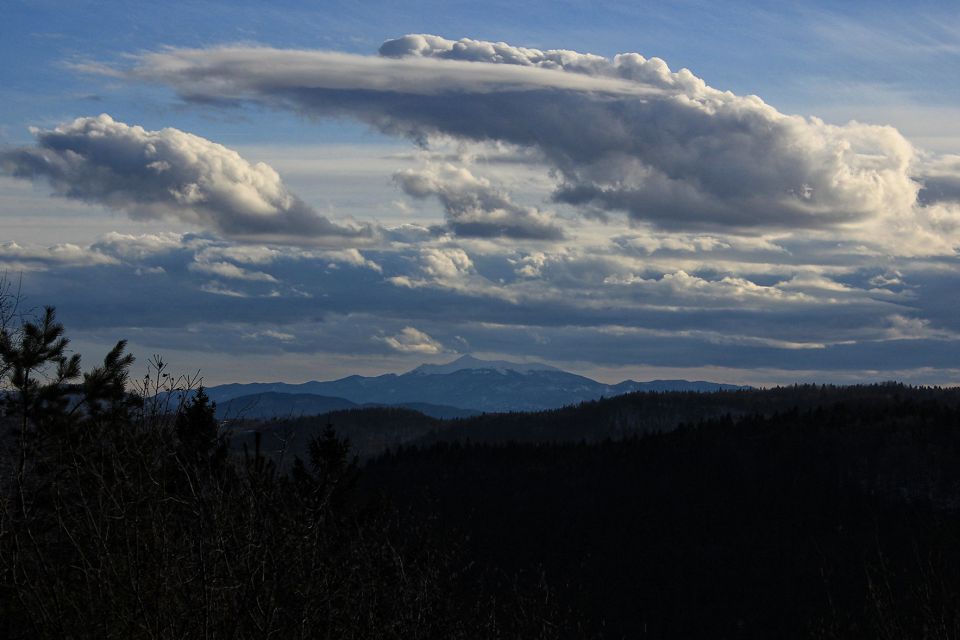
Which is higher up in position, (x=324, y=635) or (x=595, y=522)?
(x=324, y=635)

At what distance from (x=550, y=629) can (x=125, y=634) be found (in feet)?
23.5

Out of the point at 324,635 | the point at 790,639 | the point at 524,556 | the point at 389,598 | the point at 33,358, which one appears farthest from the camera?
the point at 524,556

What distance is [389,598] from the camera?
22328mm

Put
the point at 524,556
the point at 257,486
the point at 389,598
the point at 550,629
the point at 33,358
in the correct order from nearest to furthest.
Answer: the point at 257,486, the point at 550,629, the point at 389,598, the point at 33,358, the point at 524,556

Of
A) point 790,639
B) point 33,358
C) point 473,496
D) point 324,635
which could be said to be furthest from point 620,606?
point 324,635

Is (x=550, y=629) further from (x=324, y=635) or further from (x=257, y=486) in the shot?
(x=257, y=486)

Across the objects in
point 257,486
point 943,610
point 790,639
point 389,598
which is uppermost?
point 257,486

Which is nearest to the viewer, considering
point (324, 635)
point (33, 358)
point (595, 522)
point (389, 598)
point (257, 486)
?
point (257, 486)

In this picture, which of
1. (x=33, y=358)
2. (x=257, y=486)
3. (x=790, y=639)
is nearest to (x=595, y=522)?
(x=790, y=639)

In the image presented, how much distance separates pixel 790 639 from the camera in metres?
144

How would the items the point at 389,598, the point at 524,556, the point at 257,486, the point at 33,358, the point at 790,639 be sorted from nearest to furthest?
the point at 257,486 → the point at 389,598 → the point at 33,358 → the point at 790,639 → the point at 524,556

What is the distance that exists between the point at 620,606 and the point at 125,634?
14557cm

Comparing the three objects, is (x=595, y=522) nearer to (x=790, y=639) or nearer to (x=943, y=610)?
(x=790, y=639)

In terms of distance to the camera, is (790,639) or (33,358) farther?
(790,639)
